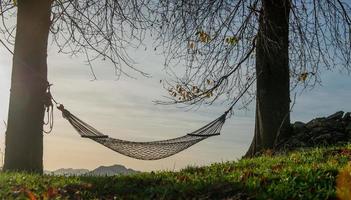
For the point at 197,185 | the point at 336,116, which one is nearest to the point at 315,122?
the point at 336,116

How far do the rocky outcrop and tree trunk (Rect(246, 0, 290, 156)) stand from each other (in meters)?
0.38

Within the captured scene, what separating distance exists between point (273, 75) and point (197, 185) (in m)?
6.98

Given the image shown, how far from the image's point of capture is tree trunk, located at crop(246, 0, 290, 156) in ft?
44.2

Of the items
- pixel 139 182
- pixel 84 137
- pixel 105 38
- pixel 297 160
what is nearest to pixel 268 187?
pixel 139 182

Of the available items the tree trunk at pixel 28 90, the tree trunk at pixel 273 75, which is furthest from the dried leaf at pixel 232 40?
the tree trunk at pixel 28 90

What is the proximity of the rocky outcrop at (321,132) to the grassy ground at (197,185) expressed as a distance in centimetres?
373

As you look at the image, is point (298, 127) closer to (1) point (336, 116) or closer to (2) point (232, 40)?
(1) point (336, 116)

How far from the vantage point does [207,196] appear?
646cm

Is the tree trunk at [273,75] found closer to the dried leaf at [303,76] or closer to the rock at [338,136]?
the dried leaf at [303,76]

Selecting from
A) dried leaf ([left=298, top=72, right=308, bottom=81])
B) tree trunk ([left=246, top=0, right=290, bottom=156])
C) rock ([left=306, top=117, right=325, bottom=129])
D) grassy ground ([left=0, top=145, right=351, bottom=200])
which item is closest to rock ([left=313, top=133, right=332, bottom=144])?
rock ([left=306, top=117, right=325, bottom=129])

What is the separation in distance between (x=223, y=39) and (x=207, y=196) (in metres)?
7.97

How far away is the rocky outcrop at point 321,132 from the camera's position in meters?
12.7

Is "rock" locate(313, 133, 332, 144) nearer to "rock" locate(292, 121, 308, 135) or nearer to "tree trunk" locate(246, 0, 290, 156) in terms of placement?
"rock" locate(292, 121, 308, 135)

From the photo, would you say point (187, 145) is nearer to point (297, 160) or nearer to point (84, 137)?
point (84, 137)
